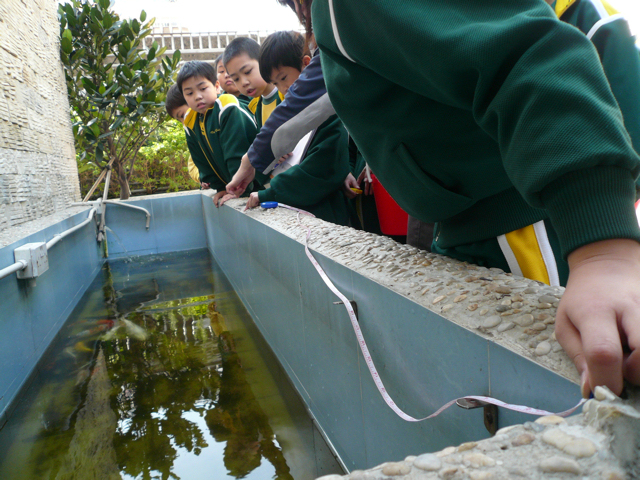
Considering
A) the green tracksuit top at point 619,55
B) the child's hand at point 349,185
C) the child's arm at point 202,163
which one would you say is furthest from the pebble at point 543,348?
the child's arm at point 202,163

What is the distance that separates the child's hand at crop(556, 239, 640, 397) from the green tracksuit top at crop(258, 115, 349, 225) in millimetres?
2440

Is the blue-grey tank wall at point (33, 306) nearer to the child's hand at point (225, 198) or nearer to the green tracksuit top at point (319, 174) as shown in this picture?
the child's hand at point (225, 198)

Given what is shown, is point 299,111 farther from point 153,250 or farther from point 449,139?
point 153,250

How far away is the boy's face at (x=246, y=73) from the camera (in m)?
3.87

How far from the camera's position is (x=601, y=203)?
56 centimetres

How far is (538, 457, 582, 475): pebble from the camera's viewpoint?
18.7 inches

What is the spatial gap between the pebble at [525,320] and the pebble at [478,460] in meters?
0.34

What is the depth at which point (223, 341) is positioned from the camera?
A: 11.0 feet

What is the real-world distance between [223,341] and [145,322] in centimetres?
94

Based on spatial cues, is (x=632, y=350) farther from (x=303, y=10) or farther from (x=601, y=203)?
(x=303, y=10)

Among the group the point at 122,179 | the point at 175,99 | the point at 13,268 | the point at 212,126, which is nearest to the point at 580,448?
the point at 13,268

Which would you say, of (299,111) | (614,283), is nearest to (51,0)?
(299,111)

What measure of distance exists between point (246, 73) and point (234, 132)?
0.51 meters

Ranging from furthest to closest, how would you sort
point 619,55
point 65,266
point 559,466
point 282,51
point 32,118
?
1. point 32,118
2. point 65,266
3. point 282,51
4. point 619,55
5. point 559,466
